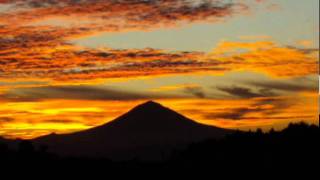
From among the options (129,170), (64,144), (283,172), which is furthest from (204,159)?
(64,144)

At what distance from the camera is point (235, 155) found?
8200cm

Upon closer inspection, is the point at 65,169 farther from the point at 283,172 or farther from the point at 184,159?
the point at 283,172

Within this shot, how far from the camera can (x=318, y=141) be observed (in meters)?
79.2

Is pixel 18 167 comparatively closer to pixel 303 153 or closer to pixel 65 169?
pixel 65 169

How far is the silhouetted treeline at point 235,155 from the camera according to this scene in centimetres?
7584

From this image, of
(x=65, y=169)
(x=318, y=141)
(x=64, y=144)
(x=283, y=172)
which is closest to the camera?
(x=283, y=172)

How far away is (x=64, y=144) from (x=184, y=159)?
108475mm

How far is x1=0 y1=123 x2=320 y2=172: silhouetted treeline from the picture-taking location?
75.8 meters

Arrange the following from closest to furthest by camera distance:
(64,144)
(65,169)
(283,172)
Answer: (283,172) → (65,169) → (64,144)

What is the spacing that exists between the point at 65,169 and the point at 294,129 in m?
23.4

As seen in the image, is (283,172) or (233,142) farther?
(233,142)

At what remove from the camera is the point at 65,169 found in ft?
278

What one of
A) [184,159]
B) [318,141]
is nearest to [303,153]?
[318,141]

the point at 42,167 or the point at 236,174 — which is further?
the point at 42,167
